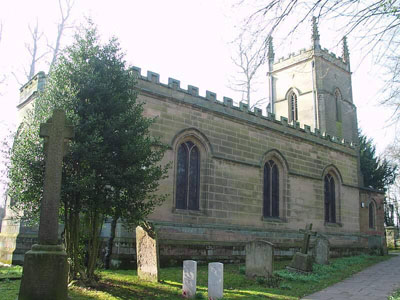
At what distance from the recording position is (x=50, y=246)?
249 inches

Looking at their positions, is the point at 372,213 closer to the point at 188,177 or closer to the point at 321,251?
the point at 321,251

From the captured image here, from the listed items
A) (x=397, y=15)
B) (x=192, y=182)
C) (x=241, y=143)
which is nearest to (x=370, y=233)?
(x=241, y=143)

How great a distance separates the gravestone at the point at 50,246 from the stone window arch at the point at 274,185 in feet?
38.2

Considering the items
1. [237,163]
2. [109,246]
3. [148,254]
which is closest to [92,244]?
[148,254]

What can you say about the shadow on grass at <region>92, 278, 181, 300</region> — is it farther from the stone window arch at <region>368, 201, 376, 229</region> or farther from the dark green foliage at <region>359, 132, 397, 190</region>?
the dark green foliage at <region>359, 132, 397, 190</region>

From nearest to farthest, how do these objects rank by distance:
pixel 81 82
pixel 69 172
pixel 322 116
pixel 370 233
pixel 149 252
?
pixel 69 172 < pixel 81 82 < pixel 149 252 < pixel 370 233 < pixel 322 116

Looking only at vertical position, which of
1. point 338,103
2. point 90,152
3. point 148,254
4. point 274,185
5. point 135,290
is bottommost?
point 135,290

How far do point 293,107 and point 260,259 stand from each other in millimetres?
22479

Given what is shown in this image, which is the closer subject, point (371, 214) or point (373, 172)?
point (371, 214)

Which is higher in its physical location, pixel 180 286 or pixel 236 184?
pixel 236 184

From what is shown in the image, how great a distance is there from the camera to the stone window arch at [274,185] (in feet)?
57.4

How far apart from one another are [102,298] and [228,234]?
8.05 m

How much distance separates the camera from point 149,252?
387 inches

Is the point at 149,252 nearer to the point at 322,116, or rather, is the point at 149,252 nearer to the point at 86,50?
the point at 86,50
